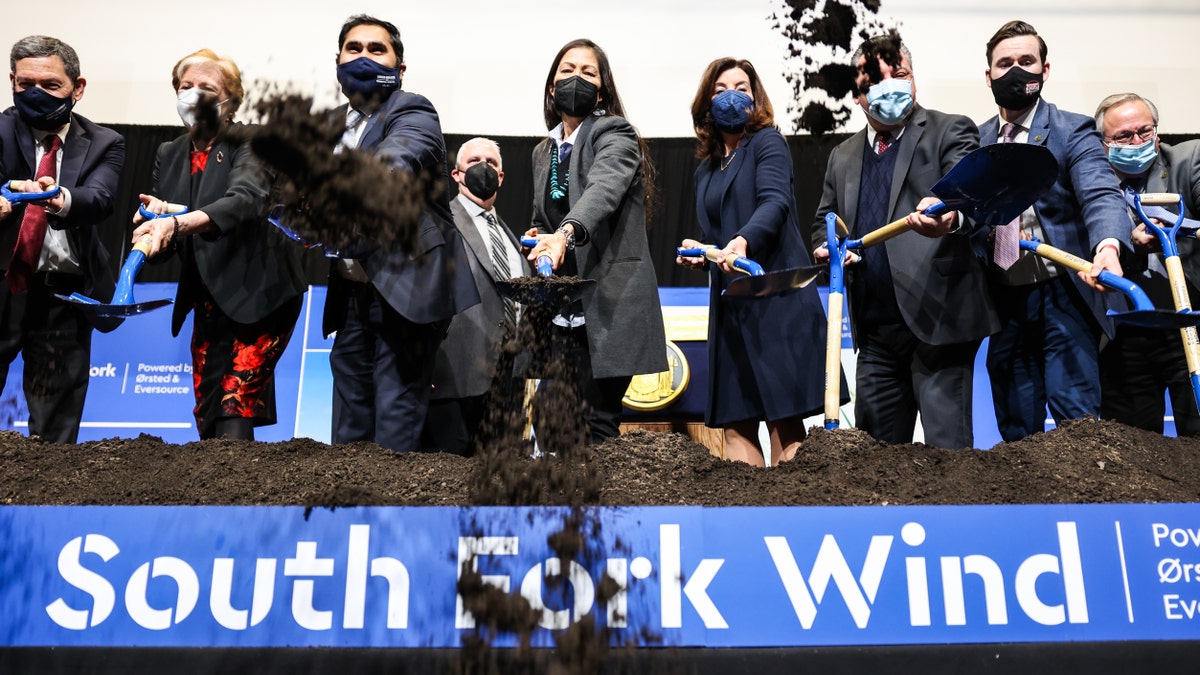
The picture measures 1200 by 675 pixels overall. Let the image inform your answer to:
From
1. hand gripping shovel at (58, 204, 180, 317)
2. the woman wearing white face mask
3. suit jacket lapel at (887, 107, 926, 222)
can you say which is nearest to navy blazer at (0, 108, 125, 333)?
the woman wearing white face mask

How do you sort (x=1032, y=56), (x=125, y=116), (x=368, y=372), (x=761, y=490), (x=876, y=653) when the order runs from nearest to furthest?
(x=876, y=653)
(x=761, y=490)
(x=368, y=372)
(x=1032, y=56)
(x=125, y=116)

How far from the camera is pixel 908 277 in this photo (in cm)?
251

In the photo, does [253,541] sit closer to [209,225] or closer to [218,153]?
[209,225]

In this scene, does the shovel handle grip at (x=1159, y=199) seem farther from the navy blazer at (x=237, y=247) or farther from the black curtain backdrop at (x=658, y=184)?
the black curtain backdrop at (x=658, y=184)

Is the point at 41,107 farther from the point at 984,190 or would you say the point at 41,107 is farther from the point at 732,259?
the point at 984,190

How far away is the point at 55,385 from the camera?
103 inches

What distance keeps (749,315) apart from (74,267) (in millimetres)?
1839

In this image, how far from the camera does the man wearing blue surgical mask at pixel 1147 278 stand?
2.86 m

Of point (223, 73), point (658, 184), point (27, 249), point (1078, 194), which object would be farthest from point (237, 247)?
point (658, 184)

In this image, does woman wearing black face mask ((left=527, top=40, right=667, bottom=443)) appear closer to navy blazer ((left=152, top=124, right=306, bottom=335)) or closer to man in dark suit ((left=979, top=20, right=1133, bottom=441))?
navy blazer ((left=152, top=124, right=306, bottom=335))

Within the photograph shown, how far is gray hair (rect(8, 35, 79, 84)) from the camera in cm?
264

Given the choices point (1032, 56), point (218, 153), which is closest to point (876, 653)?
point (1032, 56)

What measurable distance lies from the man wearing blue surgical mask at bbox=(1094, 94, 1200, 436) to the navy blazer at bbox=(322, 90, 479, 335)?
1.87m

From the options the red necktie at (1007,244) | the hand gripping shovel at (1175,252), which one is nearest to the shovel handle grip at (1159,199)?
the hand gripping shovel at (1175,252)
